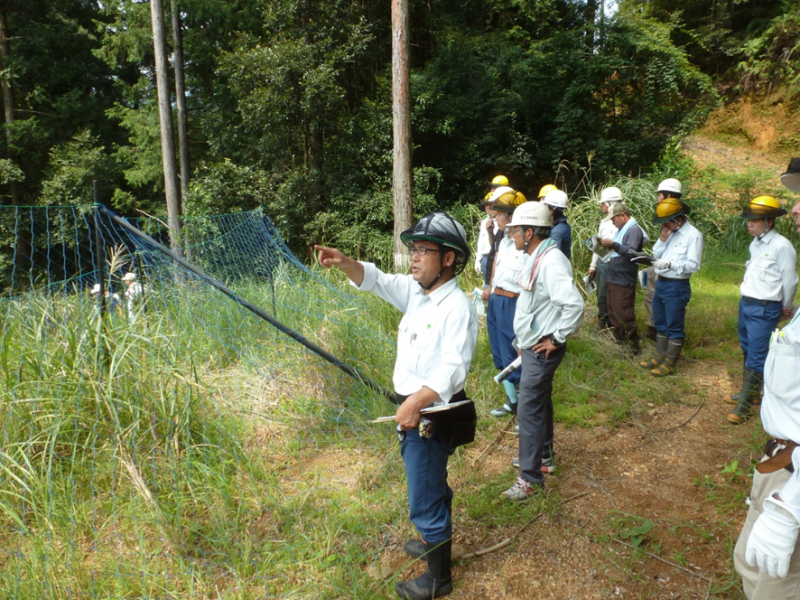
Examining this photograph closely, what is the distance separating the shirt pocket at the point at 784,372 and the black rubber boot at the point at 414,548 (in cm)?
174

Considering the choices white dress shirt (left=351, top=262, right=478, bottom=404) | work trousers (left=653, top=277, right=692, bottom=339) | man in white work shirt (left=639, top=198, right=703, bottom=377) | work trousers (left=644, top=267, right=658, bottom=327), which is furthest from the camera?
work trousers (left=644, top=267, right=658, bottom=327)

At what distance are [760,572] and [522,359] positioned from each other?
5.74 feet

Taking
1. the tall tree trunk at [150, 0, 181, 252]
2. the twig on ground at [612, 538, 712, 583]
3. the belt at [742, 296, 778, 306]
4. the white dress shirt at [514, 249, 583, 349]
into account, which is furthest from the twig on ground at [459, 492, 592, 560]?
the tall tree trunk at [150, 0, 181, 252]

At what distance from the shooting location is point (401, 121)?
9.34 m

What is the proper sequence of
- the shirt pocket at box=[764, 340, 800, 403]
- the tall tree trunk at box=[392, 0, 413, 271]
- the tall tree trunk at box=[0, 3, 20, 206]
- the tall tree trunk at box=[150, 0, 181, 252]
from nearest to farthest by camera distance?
the shirt pocket at box=[764, 340, 800, 403], the tall tree trunk at box=[392, 0, 413, 271], the tall tree trunk at box=[150, 0, 181, 252], the tall tree trunk at box=[0, 3, 20, 206]

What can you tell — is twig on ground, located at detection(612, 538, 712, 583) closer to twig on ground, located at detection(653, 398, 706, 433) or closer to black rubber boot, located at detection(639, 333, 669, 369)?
twig on ground, located at detection(653, 398, 706, 433)

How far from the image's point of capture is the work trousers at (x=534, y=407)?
3.10m

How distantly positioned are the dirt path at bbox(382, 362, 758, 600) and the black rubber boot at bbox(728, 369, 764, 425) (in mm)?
95

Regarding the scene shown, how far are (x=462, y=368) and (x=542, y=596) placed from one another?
4.03ft

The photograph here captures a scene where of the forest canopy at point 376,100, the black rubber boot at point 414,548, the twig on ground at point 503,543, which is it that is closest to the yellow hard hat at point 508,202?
the twig on ground at point 503,543

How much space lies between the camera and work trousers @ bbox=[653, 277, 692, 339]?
16.1 ft

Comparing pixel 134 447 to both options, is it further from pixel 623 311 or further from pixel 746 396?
pixel 623 311

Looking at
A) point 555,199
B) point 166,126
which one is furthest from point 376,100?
point 555,199

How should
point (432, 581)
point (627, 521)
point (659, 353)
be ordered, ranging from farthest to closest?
point (659, 353) < point (627, 521) < point (432, 581)
